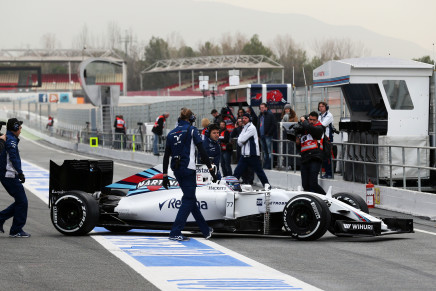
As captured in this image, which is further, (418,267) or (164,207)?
(164,207)

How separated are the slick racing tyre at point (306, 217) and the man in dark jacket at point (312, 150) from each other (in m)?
3.43

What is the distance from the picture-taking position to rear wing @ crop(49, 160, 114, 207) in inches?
535

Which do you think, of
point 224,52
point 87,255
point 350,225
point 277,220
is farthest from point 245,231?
point 224,52

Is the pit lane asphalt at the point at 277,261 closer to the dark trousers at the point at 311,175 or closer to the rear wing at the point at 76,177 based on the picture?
the rear wing at the point at 76,177

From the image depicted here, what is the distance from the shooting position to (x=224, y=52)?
19812cm

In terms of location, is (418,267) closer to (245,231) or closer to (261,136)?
(245,231)

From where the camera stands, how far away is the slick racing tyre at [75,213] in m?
12.8

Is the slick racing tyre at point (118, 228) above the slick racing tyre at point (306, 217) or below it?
below

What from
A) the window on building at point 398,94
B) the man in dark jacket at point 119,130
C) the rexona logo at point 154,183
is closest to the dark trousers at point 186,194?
the rexona logo at point 154,183

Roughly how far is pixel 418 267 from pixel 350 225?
2076 mm

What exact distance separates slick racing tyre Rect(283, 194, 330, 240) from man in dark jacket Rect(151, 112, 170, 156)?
21.7m

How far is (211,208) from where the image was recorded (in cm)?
1260

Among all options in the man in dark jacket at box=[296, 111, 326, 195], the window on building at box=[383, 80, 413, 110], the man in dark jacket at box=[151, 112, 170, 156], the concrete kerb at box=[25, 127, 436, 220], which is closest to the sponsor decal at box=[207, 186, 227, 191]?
the man in dark jacket at box=[296, 111, 326, 195]

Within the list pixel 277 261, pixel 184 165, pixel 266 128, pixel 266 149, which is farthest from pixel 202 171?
pixel 266 149
